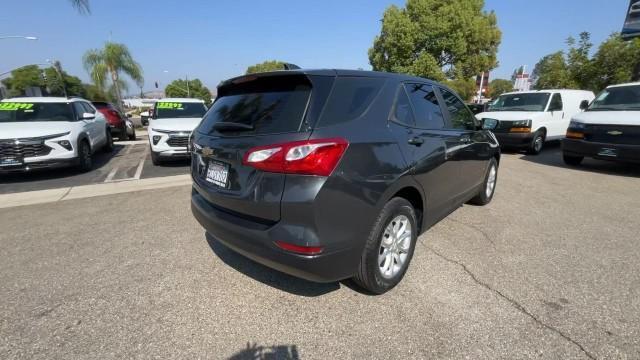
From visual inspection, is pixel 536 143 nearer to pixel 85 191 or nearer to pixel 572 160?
pixel 572 160

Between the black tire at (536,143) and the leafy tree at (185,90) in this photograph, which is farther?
the leafy tree at (185,90)

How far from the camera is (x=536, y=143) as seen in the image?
9.17m

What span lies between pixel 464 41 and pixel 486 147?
84.7ft

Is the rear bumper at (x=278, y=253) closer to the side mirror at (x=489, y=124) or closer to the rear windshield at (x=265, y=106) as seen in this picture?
the rear windshield at (x=265, y=106)

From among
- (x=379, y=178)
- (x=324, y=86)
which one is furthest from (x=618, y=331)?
(x=324, y=86)

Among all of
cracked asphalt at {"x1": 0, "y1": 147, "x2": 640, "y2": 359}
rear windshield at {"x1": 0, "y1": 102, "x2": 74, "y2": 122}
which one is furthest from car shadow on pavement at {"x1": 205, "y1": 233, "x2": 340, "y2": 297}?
rear windshield at {"x1": 0, "y1": 102, "x2": 74, "y2": 122}

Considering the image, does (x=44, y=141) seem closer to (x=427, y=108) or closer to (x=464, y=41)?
(x=427, y=108)

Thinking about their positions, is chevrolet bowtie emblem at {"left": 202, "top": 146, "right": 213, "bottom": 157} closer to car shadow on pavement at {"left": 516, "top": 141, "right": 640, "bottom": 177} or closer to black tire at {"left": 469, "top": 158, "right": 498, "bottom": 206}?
black tire at {"left": 469, "top": 158, "right": 498, "bottom": 206}

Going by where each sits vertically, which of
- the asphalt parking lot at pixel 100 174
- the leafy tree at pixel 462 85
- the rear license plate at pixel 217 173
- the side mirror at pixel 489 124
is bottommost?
the asphalt parking lot at pixel 100 174

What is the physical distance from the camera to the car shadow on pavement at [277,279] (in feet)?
8.72

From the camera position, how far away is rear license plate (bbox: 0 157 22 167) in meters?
5.78

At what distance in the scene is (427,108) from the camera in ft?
10.2

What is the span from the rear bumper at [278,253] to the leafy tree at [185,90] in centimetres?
9541

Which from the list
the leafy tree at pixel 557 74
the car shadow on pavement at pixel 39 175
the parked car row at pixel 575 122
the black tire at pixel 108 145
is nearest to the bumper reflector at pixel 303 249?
the parked car row at pixel 575 122
